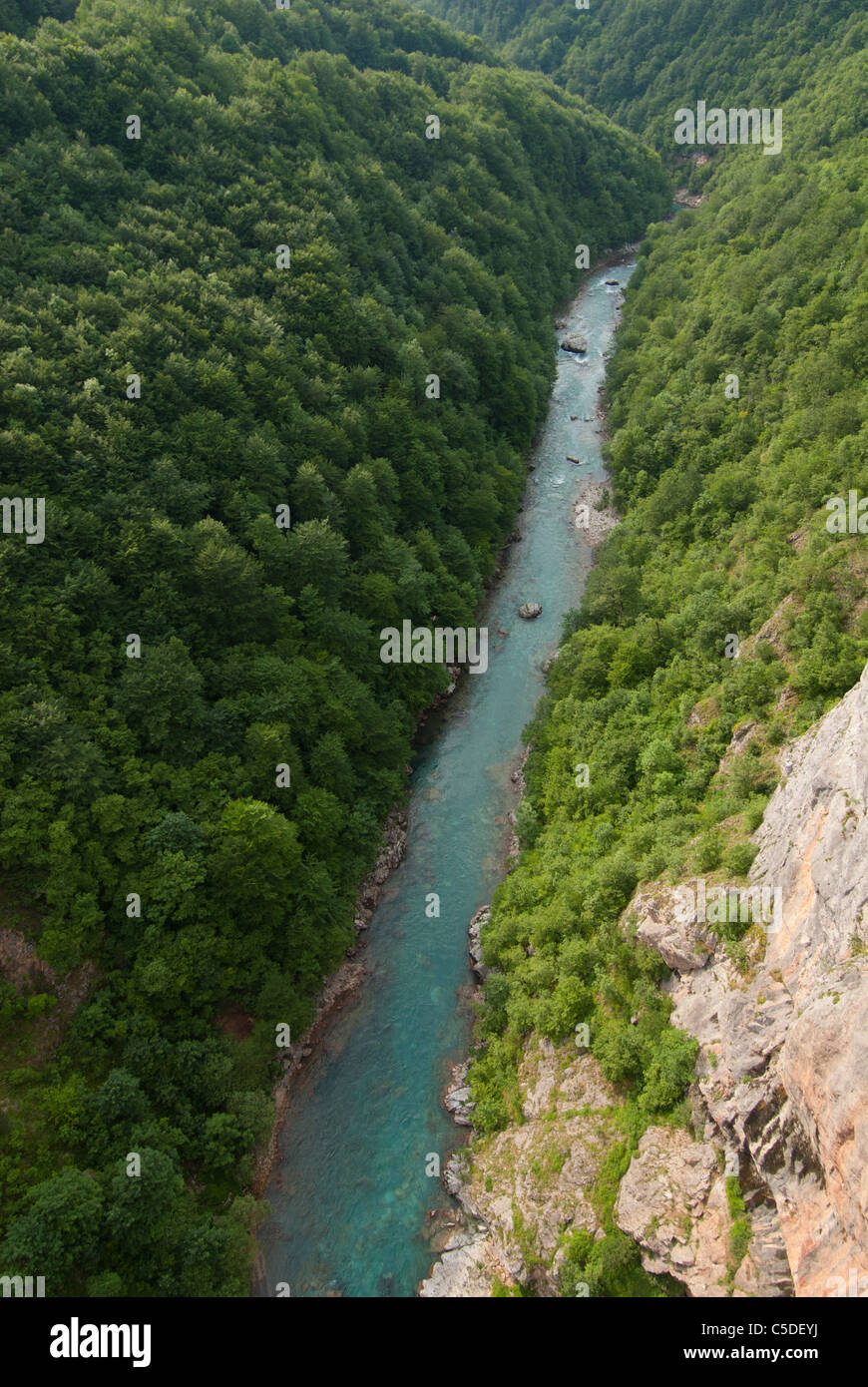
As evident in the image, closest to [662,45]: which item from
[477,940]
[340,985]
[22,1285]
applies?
[477,940]

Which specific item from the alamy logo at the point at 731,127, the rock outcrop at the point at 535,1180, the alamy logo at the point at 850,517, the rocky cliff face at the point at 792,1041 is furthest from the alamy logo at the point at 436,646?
the alamy logo at the point at 731,127

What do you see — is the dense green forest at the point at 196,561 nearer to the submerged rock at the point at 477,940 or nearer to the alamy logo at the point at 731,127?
the submerged rock at the point at 477,940

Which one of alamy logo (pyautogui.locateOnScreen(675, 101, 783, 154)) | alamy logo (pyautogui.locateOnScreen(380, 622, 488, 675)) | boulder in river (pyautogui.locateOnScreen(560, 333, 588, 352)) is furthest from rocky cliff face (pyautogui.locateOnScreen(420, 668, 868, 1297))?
alamy logo (pyautogui.locateOnScreen(675, 101, 783, 154))

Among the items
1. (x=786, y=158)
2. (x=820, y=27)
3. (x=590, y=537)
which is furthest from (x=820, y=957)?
(x=820, y=27)

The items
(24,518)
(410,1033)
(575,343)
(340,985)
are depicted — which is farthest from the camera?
(575,343)

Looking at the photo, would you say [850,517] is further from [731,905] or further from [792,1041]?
[792,1041]

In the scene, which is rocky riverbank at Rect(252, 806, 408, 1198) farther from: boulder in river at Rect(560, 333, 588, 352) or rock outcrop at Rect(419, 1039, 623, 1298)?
boulder in river at Rect(560, 333, 588, 352)
